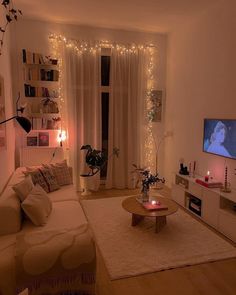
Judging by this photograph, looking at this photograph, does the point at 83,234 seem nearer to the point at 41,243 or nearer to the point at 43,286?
the point at 41,243

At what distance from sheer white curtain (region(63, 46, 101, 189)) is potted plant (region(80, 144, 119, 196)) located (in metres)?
0.20

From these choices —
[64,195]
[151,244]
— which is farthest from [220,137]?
[64,195]

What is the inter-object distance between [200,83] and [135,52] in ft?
4.97

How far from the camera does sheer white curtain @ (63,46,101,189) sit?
15.4ft

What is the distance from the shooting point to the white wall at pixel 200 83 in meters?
3.53

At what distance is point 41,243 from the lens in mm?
1865

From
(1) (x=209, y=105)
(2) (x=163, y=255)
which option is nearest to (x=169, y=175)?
(1) (x=209, y=105)

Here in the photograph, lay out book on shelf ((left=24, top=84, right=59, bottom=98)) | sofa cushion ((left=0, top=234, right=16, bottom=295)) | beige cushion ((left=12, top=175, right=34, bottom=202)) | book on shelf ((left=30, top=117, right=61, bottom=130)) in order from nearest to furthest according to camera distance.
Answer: sofa cushion ((left=0, top=234, right=16, bottom=295)) → beige cushion ((left=12, top=175, right=34, bottom=202)) → book on shelf ((left=24, top=84, right=59, bottom=98)) → book on shelf ((left=30, top=117, right=61, bottom=130))

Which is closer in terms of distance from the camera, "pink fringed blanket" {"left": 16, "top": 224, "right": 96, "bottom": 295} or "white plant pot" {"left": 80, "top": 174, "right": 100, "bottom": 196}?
"pink fringed blanket" {"left": 16, "top": 224, "right": 96, "bottom": 295}

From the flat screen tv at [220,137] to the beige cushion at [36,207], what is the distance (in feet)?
8.10

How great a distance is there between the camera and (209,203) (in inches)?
135

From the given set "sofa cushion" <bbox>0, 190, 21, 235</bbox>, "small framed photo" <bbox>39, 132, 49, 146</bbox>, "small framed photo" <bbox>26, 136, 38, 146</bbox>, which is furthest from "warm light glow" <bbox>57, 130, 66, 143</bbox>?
"sofa cushion" <bbox>0, 190, 21, 235</bbox>

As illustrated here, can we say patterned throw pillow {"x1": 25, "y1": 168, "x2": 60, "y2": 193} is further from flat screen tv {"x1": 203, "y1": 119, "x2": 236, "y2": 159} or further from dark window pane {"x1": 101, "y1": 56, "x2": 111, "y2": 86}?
flat screen tv {"x1": 203, "y1": 119, "x2": 236, "y2": 159}

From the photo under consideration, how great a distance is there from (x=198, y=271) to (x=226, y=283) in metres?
0.26
